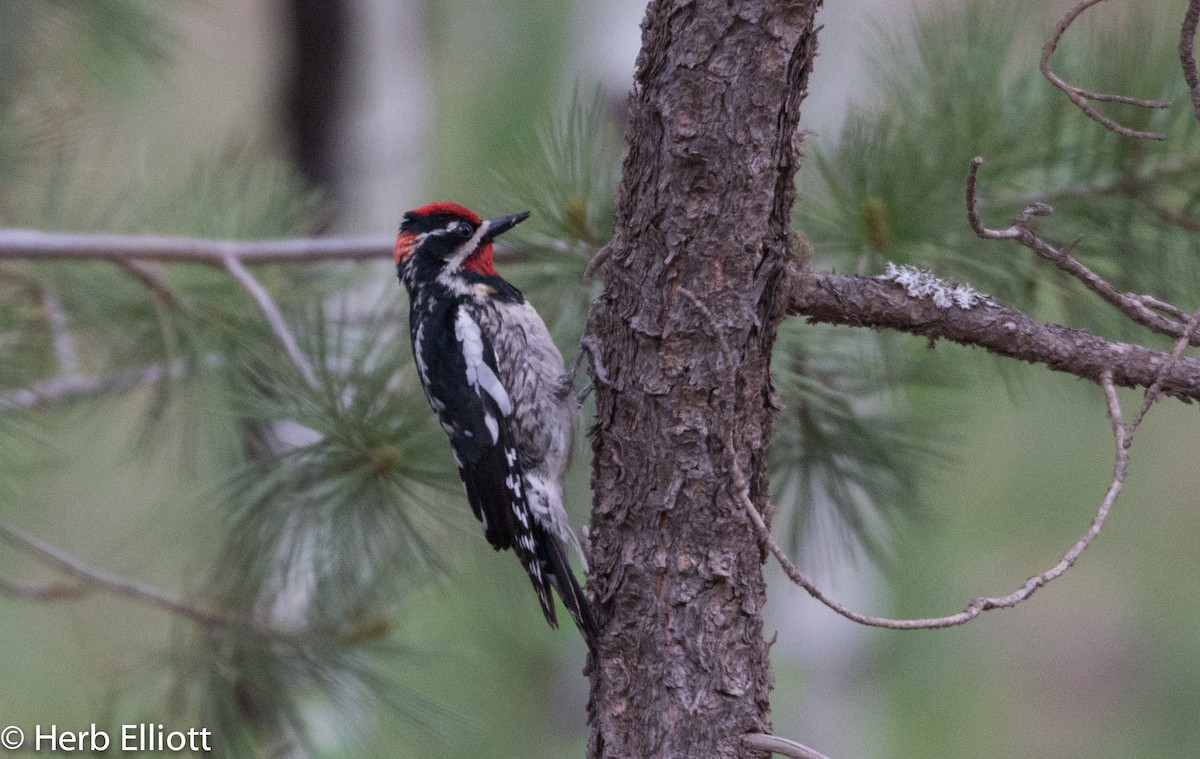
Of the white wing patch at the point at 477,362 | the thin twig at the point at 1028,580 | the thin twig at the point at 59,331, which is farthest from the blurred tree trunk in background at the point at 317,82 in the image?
the thin twig at the point at 1028,580

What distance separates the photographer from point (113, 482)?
594 cm

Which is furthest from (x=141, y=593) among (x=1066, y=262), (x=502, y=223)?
(x=1066, y=262)

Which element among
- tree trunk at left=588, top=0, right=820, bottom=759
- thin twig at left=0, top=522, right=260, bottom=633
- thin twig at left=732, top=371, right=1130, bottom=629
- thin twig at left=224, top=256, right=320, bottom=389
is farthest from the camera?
thin twig at left=0, top=522, right=260, bottom=633

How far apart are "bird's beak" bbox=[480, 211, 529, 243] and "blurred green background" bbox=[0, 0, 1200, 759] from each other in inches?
1.5

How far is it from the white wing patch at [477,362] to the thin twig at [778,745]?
88cm

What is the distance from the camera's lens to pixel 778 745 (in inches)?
47.6

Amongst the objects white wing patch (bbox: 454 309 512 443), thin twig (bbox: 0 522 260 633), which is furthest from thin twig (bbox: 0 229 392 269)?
thin twig (bbox: 0 522 260 633)

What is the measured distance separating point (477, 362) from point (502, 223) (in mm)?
317

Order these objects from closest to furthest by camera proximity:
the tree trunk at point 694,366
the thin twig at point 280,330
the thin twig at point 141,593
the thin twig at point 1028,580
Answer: the thin twig at point 1028,580 < the tree trunk at point 694,366 < the thin twig at point 280,330 < the thin twig at point 141,593

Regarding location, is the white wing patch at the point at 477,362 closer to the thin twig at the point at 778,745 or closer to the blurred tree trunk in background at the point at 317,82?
the thin twig at the point at 778,745

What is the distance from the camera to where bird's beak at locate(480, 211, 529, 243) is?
1.75 metres

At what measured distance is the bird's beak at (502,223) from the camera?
5.75 ft

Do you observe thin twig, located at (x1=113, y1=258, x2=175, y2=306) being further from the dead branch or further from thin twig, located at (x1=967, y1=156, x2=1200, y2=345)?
thin twig, located at (x1=967, y1=156, x2=1200, y2=345)

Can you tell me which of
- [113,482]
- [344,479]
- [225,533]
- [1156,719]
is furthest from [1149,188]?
[1156,719]
